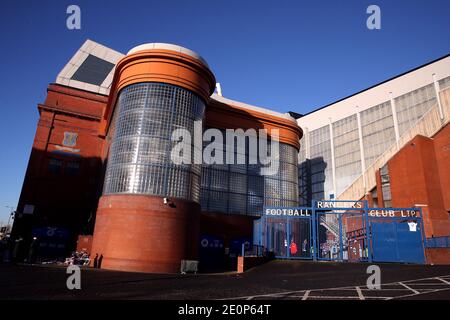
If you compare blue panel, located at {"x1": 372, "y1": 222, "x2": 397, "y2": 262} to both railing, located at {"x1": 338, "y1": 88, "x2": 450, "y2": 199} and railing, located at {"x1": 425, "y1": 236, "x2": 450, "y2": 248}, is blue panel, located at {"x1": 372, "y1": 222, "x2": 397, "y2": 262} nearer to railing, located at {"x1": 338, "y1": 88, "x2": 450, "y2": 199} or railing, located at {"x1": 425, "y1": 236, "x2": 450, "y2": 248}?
railing, located at {"x1": 425, "y1": 236, "x2": 450, "y2": 248}

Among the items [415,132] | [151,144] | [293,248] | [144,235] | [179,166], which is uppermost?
[415,132]

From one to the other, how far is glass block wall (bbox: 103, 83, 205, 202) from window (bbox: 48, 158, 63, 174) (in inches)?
569

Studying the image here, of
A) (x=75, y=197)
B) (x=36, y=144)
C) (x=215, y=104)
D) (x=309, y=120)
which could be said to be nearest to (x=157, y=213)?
(x=215, y=104)

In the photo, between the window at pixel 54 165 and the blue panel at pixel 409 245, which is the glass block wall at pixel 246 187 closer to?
the blue panel at pixel 409 245

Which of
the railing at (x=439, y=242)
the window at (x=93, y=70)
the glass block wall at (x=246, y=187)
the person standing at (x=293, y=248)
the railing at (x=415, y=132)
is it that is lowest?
the person standing at (x=293, y=248)

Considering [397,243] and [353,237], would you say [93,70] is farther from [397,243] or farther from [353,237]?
[397,243]

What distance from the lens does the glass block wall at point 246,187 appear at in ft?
90.6

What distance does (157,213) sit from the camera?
17172 millimetres

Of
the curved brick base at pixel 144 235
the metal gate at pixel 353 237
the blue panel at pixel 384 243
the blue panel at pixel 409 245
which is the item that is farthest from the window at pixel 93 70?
the blue panel at pixel 409 245

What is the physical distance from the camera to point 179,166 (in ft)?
62.1

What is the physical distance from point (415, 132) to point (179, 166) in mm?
30202

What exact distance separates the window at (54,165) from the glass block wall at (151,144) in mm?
14463

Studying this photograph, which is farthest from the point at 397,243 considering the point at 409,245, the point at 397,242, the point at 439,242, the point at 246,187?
the point at 246,187
